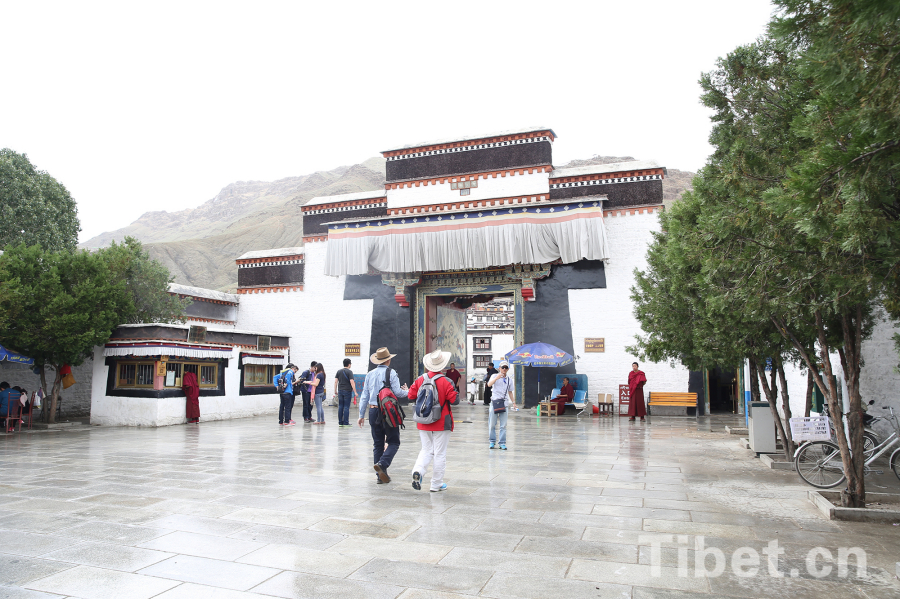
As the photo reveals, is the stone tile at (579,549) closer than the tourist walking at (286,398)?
Yes

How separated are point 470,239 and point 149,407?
11352 millimetres

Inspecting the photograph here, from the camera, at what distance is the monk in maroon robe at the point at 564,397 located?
64.5 ft

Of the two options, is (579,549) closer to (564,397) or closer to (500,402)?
(500,402)

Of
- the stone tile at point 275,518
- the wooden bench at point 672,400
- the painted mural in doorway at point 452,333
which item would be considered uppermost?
the painted mural in doorway at point 452,333

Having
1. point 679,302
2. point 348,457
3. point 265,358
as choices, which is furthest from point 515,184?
point 348,457

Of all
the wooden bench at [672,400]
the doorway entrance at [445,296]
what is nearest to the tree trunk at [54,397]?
the doorway entrance at [445,296]

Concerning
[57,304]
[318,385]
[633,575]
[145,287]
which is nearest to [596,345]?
[318,385]

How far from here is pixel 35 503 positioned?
6379 mm

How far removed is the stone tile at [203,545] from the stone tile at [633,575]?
251 centimetres

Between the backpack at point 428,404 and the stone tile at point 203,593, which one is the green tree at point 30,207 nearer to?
the backpack at point 428,404

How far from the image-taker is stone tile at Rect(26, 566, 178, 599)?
384cm

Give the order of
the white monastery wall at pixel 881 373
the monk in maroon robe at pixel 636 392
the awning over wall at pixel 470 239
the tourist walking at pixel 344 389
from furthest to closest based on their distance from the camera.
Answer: the awning over wall at pixel 470 239
the monk in maroon robe at pixel 636 392
the tourist walking at pixel 344 389
the white monastery wall at pixel 881 373

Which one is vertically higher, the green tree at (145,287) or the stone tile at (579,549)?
the green tree at (145,287)

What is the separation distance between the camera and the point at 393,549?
4.77 metres
